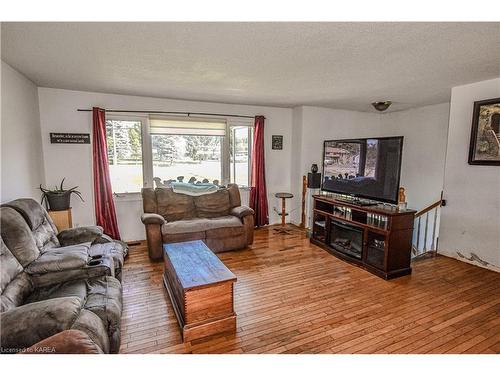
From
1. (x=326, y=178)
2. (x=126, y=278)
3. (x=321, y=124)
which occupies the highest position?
(x=321, y=124)

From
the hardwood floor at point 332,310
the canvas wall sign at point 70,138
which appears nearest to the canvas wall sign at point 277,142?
the hardwood floor at point 332,310

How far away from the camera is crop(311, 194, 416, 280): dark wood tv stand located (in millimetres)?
2998

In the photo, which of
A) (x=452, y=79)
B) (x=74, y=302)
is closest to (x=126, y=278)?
(x=74, y=302)

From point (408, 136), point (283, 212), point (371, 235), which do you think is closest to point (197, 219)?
point (283, 212)

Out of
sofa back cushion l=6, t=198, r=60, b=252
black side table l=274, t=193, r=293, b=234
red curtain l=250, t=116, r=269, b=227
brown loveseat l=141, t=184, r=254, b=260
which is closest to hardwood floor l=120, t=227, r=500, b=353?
brown loveseat l=141, t=184, r=254, b=260

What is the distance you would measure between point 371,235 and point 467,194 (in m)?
1.38

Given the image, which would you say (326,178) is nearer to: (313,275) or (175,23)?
(313,275)

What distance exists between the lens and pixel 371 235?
3268 mm

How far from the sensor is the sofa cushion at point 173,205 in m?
3.99

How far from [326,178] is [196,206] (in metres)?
2.09

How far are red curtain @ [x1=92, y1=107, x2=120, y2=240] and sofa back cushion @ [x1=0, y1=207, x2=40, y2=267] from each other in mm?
1750

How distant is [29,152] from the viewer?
10.3ft

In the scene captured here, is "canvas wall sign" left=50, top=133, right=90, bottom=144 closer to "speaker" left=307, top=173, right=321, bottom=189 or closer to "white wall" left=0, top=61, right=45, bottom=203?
"white wall" left=0, top=61, right=45, bottom=203

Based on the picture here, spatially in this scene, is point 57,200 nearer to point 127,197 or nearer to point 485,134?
point 127,197
